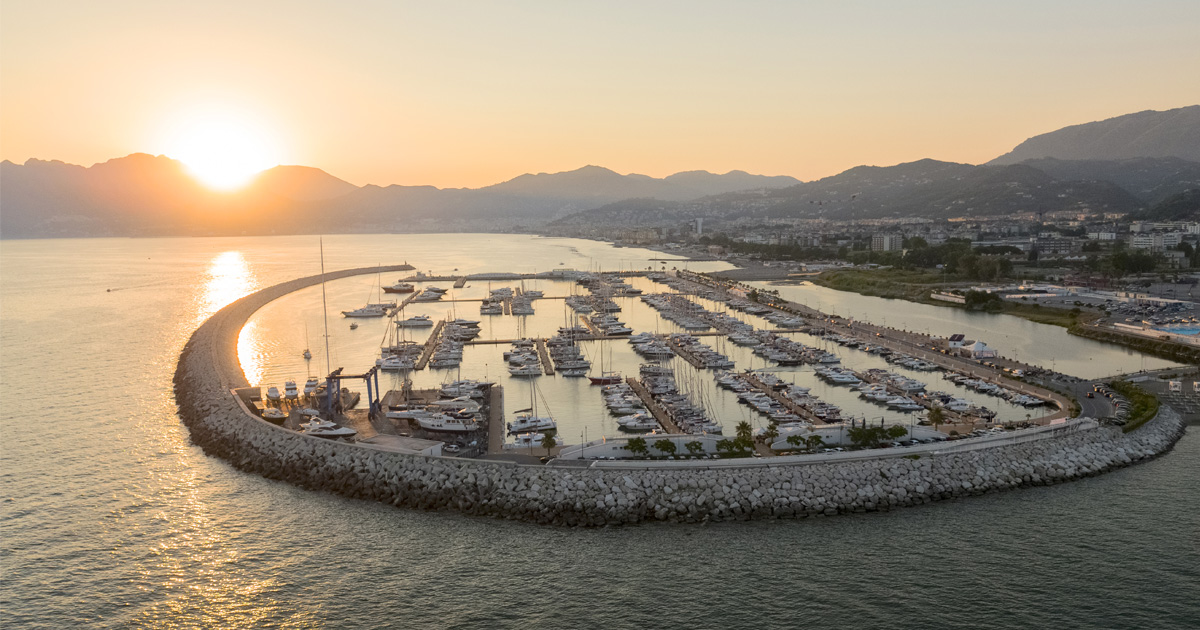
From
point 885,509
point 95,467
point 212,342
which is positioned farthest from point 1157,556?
point 212,342

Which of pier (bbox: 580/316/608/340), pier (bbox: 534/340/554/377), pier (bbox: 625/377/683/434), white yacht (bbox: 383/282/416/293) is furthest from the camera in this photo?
white yacht (bbox: 383/282/416/293)

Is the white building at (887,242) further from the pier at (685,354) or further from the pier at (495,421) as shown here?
the pier at (495,421)

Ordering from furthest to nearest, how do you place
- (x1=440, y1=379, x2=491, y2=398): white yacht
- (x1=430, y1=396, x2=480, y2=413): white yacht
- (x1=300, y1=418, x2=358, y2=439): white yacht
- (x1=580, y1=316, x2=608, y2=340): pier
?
(x1=580, y1=316, x2=608, y2=340): pier
(x1=440, y1=379, x2=491, y2=398): white yacht
(x1=430, y1=396, x2=480, y2=413): white yacht
(x1=300, y1=418, x2=358, y2=439): white yacht

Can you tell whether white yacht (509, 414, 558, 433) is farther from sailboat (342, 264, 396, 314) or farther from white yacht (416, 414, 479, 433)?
sailboat (342, 264, 396, 314)

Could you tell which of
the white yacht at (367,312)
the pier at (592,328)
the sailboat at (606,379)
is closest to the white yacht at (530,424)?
the sailboat at (606,379)

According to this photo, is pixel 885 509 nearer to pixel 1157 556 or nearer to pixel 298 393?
pixel 1157 556

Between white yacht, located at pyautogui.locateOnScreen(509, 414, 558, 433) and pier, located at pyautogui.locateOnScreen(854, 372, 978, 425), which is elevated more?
white yacht, located at pyautogui.locateOnScreen(509, 414, 558, 433)

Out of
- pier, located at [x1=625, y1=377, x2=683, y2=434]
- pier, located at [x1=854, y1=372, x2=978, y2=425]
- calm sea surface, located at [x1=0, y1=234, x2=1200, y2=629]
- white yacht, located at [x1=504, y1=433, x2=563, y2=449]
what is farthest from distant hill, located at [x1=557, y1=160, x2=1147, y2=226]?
white yacht, located at [x1=504, y1=433, x2=563, y2=449]
